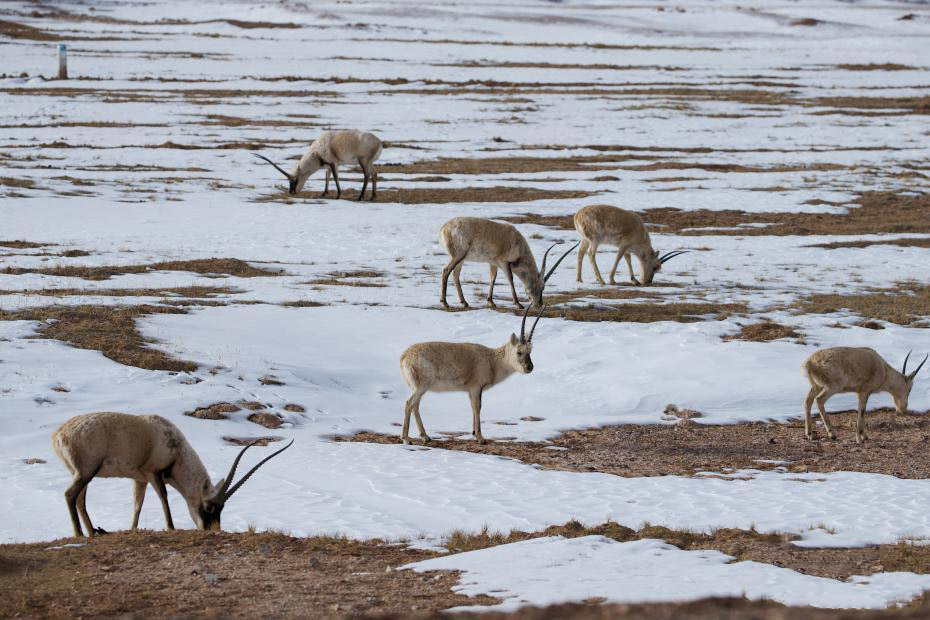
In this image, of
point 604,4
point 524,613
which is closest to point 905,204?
point 524,613

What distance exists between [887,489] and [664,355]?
6.09 metres

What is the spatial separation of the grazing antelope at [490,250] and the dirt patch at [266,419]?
5708mm

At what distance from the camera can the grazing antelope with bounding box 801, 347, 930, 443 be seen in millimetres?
14414

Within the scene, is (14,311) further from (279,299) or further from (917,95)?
(917,95)

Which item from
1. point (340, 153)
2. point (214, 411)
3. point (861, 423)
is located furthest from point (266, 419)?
point (340, 153)

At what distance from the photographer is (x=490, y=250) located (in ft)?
64.6

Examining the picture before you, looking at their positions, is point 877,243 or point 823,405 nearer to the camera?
point 823,405

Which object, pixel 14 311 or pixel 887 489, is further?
pixel 14 311

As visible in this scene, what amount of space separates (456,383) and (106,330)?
633 cm

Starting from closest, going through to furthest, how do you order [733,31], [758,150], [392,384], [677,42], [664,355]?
[392,384]
[664,355]
[758,150]
[677,42]
[733,31]

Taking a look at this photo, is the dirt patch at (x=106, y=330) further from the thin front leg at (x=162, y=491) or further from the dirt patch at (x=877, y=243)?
the dirt patch at (x=877, y=243)

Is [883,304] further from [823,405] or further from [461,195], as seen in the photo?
[461,195]

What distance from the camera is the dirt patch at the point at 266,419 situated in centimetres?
1450

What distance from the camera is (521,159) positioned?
4297cm
